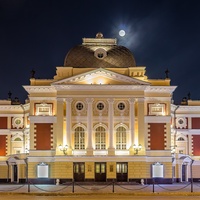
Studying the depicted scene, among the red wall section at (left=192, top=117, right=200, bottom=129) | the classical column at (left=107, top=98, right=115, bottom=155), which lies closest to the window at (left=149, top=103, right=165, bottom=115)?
the classical column at (left=107, top=98, right=115, bottom=155)

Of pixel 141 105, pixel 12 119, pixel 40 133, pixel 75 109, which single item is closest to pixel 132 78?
pixel 141 105

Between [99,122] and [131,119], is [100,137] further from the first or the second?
[131,119]

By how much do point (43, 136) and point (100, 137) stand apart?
6.37 m

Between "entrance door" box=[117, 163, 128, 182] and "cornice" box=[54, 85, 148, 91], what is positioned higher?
"cornice" box=[54, 85, 148, 91]

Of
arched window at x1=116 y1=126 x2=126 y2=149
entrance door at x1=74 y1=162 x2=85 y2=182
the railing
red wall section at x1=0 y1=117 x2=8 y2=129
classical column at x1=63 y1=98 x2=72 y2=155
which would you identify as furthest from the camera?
red wall section at x1=0 y1=117 x2=8 y2=129

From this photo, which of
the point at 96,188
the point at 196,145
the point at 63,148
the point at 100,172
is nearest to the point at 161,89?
the point at 196,145

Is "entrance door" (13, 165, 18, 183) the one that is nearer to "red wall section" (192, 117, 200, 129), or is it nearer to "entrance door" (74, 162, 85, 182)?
"entrance door" (74, 162, 85, 182)

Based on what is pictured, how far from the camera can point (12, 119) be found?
7350cm

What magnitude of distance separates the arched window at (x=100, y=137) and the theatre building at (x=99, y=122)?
111 millimetres

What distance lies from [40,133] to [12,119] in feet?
33.5

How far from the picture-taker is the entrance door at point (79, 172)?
6253 cm

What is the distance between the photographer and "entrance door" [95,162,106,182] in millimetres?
62634

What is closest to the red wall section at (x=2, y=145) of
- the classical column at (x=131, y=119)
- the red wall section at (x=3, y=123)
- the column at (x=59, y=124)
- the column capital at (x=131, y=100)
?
the red wall section at (x=3, y=123)

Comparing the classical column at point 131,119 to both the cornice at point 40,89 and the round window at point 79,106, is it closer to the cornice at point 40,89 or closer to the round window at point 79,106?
the round window at point 79,106
